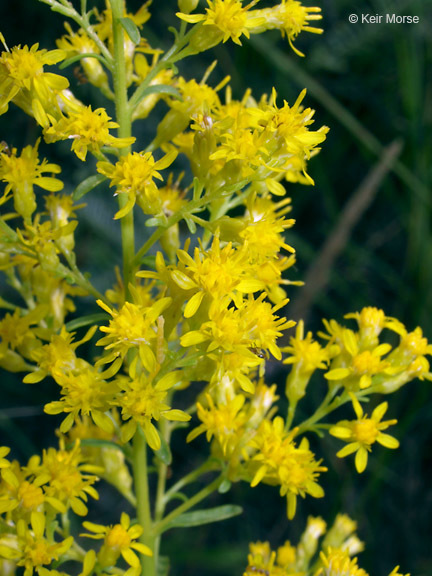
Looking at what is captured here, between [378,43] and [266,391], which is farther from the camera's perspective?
[378,43]

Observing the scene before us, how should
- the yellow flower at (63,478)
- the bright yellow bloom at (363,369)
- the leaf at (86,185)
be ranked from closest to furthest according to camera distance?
the leaf at (86,185) < the yellow flower at (63,478) < the bright yellow bloom at (363,369)

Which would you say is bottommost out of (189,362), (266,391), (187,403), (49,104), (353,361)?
(187,403)

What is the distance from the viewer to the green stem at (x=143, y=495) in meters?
2.04

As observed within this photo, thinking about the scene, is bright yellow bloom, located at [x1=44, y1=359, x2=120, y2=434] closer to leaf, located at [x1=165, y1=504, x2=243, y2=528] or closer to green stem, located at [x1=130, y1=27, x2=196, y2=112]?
leaf, located at [x1=165, y1=504, x2=243, y2=528]

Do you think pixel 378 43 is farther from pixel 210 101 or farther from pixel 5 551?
pixel 5 551

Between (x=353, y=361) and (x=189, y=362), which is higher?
(x=189, y=362)

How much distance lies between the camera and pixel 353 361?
2227mm

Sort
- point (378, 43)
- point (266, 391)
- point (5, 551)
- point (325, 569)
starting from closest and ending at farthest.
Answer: point (5, 551) < point (325, 569) < point (266, 391) < point (378, 43)

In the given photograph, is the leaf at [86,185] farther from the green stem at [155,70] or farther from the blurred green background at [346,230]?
the blurred green background at [346,230]

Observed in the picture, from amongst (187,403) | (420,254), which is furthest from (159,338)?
(420,254)

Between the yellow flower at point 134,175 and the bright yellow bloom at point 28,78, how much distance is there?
24cm

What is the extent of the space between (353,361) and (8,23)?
12.0 feet

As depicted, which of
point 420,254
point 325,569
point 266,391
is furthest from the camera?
point 420,254

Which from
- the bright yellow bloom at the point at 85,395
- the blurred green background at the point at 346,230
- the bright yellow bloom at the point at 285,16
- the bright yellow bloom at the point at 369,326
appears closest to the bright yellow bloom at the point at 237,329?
the bright yellow bloom at the point at 85,395
